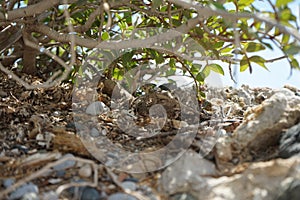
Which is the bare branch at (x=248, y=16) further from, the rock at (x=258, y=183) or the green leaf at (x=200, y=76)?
the green leaf at (x=200, y=76)

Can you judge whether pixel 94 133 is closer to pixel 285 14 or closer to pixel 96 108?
pixel 96 108

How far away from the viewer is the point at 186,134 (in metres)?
1.36

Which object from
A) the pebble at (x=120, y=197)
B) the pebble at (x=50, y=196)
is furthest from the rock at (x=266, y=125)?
the pebble at (x=50, y=196)

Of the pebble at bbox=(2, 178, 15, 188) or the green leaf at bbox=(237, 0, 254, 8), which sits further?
the green leaf at bbox=(237, 0, 254, 8)

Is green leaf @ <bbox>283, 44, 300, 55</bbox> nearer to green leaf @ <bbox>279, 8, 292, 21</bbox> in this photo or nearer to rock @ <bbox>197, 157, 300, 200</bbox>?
green leaf @ <bbox>279, 8, 292, 21</bbox>

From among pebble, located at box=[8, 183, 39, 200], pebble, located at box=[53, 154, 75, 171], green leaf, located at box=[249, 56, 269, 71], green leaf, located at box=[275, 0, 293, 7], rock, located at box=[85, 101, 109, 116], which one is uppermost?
green leaf, located at box=[275, 0, 293, 7]

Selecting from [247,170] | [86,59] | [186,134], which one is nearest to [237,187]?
[247,170]

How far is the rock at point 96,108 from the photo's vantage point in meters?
1.66

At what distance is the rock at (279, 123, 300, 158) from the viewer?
1.15 meters

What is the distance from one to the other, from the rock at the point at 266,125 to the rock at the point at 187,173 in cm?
13

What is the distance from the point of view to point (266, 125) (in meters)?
1.26

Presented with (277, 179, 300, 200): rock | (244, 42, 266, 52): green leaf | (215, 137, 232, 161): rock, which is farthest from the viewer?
(244, 42, 266, 52): green leaf

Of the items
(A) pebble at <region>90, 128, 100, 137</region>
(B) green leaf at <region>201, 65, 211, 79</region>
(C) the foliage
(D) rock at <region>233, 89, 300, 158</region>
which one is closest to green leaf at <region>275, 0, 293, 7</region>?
(C) the foliage

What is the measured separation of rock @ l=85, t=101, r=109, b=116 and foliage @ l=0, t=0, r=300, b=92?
0.17 meters
